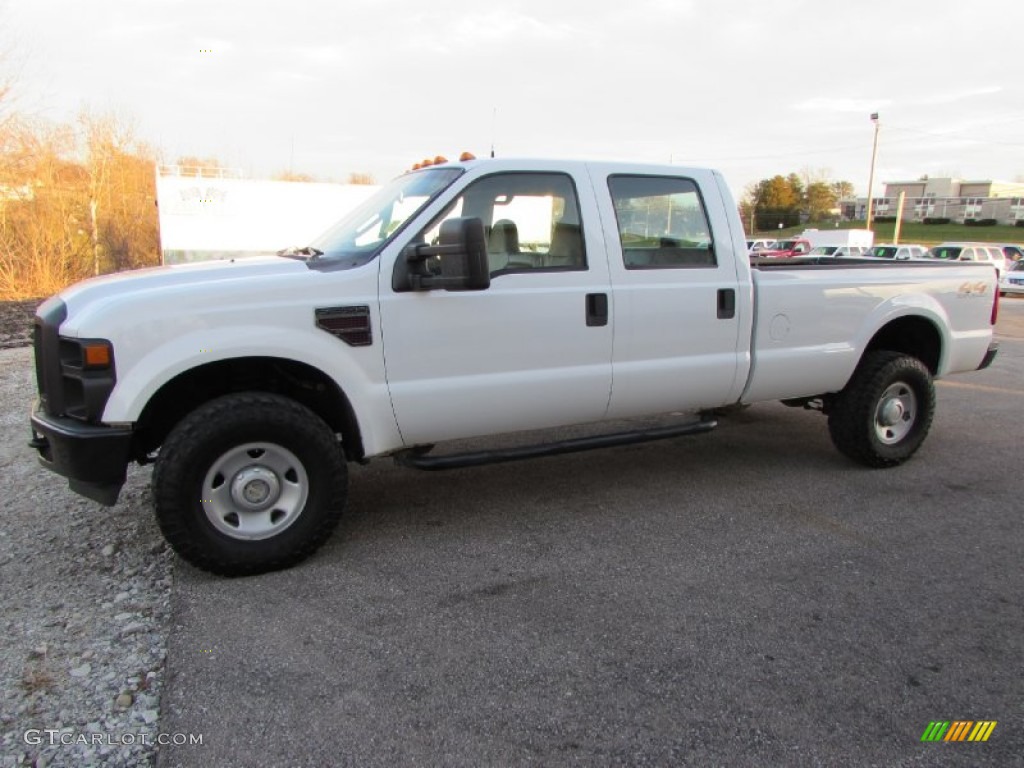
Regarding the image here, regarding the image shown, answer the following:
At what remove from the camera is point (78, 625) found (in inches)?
121

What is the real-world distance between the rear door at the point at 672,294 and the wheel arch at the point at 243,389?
153 cm

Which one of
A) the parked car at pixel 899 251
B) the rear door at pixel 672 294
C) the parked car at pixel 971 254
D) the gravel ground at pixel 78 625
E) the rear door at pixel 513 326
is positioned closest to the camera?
the gravel ground at pixel 78 625

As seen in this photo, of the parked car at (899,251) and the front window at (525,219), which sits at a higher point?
the front window at (525,219)

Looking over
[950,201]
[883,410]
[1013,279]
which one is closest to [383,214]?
[883,410]

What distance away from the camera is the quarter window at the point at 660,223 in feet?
13.8

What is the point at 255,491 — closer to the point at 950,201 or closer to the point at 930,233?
the point at 930,233

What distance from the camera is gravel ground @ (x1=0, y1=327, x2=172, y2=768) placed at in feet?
7.84

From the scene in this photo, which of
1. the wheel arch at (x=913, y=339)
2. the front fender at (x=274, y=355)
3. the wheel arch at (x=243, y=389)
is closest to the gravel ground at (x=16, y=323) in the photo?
the wheel arch at (x=243, y=389)

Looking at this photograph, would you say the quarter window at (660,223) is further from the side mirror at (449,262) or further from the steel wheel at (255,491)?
the steel wheel at (255,491)

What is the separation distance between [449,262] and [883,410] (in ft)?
11.3

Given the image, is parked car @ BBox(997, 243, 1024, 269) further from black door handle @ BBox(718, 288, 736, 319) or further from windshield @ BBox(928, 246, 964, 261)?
black door handle @ BBox(718, 288, 736, 319)

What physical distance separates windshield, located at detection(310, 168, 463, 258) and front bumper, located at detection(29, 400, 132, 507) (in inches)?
55.8

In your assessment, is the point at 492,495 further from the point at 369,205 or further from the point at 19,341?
the point at 19,341

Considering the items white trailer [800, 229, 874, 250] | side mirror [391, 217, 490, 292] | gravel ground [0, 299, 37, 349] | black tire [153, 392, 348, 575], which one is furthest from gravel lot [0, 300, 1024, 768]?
white trailer [800, 229, 874, 250]
